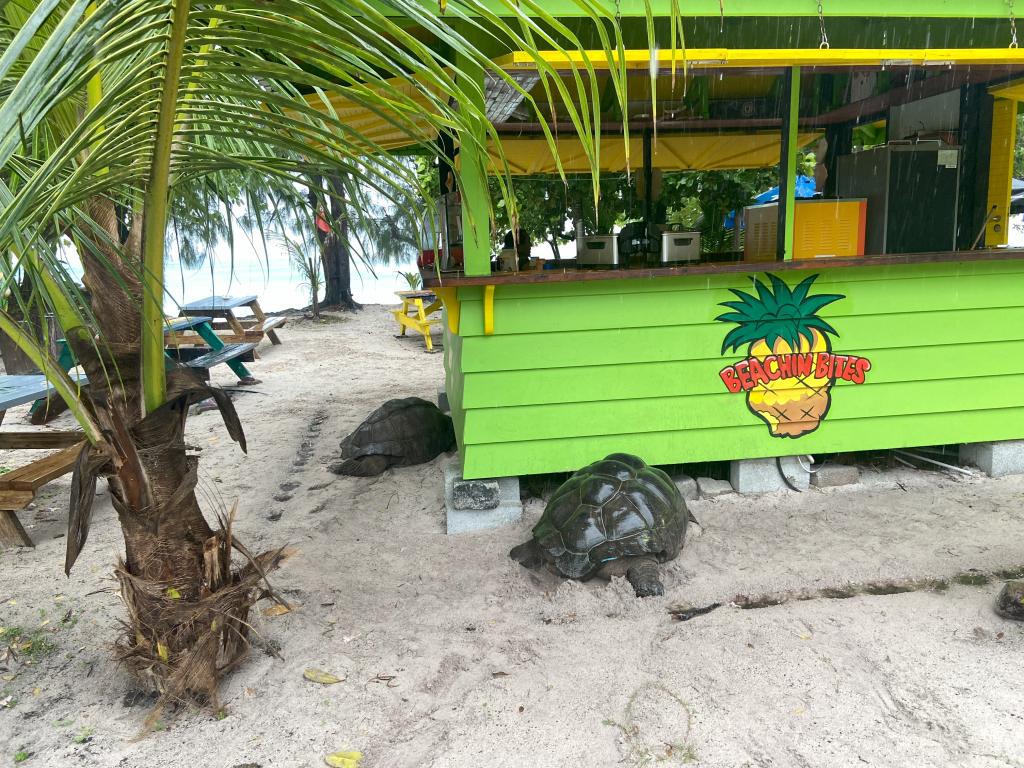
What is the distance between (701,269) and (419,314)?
24.1 feet

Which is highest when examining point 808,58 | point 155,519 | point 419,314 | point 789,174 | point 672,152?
point 672,152

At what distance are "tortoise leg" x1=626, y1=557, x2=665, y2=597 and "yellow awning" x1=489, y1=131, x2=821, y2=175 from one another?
4.25m

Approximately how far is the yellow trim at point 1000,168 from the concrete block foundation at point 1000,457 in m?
1.87

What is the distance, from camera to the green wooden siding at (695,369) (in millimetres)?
3912

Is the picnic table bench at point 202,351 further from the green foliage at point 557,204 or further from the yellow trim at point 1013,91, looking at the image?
the yellow trim at point 1013,91

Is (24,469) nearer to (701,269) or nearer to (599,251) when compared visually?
(599,251)

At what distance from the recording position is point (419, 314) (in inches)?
420

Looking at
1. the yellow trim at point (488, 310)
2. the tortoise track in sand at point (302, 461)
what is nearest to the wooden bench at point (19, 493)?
the tortoise track in sand at point (302, 461)

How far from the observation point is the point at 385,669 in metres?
2.77

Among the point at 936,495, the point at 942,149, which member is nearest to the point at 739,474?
the point at 936,495

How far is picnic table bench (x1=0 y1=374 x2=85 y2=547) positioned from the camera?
3.95 m

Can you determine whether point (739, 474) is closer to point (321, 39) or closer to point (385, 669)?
point (385, 669)

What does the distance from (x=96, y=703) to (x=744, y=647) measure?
2.51m

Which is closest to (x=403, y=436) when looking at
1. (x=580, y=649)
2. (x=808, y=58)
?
(x=580, y=649)
